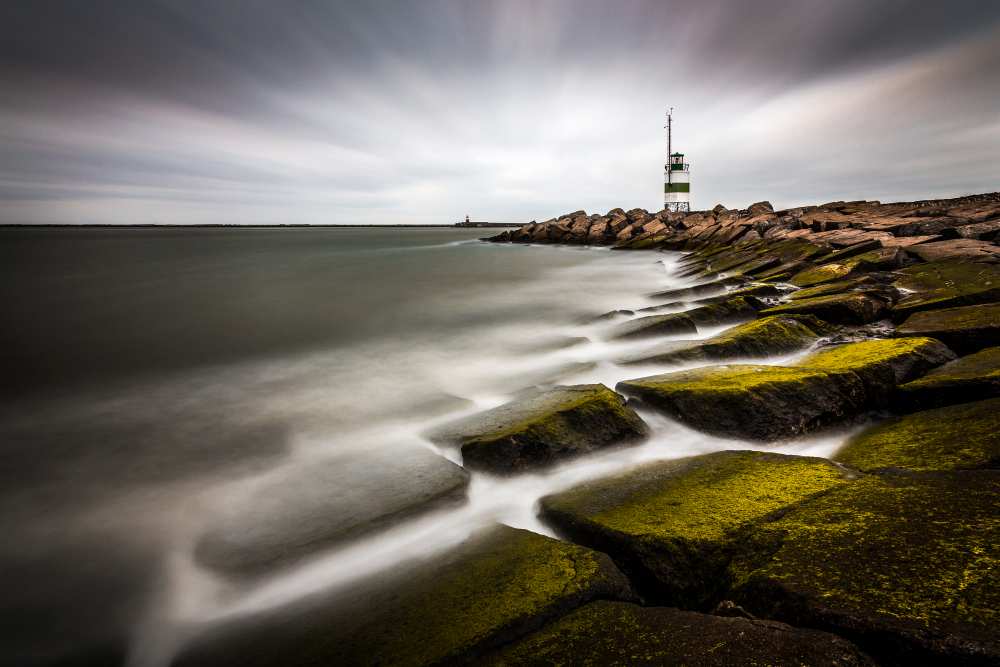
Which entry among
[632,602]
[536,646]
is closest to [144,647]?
[536,646]

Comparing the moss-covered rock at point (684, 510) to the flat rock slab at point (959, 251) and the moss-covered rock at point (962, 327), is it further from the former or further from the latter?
the flat rock slab at point (959, 251)

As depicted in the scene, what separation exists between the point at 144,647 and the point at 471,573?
7.36 feet

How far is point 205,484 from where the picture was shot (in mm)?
5066

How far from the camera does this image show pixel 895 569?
2.02 metres

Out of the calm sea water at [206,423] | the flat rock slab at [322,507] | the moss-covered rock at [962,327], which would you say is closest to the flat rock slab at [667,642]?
the calm sea water at [206,423]

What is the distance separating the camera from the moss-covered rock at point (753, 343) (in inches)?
249

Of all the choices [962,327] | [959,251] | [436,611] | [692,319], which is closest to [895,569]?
[436,611]

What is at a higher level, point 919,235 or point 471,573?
point 919,235

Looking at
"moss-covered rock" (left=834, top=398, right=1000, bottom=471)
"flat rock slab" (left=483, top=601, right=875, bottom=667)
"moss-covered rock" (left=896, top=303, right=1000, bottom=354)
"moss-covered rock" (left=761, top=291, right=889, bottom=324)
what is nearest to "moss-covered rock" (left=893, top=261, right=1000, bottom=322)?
"moss-covered rock" (left=761, top=291, right=889, bottom=324)

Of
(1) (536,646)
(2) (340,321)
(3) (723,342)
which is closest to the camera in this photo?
(1) (536,646)

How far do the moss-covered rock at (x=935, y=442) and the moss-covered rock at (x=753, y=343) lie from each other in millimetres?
2489

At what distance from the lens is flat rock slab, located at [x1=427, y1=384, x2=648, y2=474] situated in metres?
4.18

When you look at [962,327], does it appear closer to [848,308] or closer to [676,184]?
[848,308]

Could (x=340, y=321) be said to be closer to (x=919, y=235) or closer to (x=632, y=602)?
(x=632, y=602)
